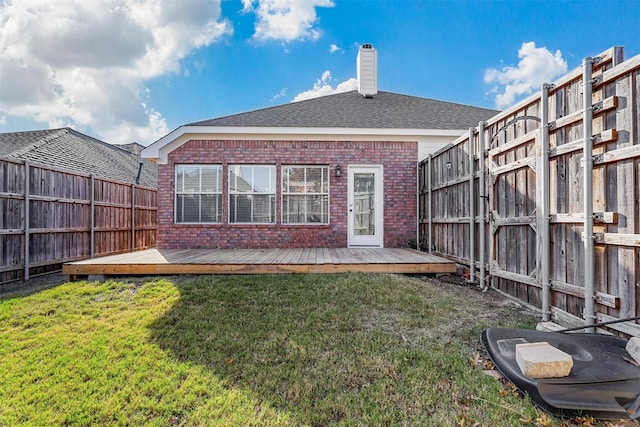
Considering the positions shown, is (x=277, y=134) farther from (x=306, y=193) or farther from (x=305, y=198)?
(x=305, y=198)

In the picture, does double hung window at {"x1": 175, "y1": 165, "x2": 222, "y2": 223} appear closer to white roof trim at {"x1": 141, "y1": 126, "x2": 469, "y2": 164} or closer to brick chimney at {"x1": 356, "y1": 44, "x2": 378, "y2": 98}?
white roof trim at {"x1": 141, "y1": 126, "x2": 469, "y2": 164}

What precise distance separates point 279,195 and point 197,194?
82.3 inches

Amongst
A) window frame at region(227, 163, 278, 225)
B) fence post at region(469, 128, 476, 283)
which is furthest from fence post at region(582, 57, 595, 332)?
window frame at region(227, 163, 278, 225)

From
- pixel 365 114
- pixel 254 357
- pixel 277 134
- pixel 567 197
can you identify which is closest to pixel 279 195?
pixel 277 134

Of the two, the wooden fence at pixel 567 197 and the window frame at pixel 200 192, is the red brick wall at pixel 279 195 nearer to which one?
the window frame at pixel 200 192

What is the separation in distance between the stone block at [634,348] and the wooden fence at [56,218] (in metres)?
8.13

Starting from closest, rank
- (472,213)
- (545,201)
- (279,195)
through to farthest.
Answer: (545,201) → (472,213) → (279,195)

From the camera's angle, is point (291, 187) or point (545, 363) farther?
point (291, 187)

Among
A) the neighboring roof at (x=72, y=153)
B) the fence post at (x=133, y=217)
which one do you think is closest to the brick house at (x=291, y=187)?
the fence post at (x=133, y=217)

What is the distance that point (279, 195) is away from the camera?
7.74 m

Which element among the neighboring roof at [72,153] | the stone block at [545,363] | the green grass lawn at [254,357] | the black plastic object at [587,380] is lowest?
the green grass lawn at [254,357]

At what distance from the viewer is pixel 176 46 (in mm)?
9469

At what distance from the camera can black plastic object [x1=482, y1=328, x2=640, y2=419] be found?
1.70 metres

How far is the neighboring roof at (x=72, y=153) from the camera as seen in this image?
812 centimetres
